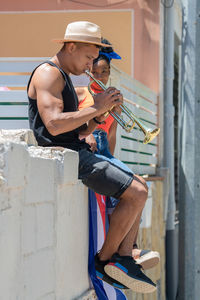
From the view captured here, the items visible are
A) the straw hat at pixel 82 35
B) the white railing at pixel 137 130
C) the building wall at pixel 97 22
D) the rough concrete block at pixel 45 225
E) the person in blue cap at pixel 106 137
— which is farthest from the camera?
the building wall at pixel 97 22

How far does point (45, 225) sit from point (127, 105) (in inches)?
140

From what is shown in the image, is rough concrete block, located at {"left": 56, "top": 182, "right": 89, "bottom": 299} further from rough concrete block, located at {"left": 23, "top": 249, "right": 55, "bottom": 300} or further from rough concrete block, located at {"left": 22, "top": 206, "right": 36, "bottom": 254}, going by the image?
rough concrete block, located at {"left": 22, "top": 206, "right": 36, "bottom": 254}

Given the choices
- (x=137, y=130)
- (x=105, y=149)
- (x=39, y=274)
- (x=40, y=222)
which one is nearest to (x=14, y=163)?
(x=40, y=222)

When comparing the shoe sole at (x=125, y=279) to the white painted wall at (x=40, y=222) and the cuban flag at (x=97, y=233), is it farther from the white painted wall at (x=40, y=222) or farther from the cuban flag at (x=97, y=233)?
the cuban flag at (x=97, y=233)

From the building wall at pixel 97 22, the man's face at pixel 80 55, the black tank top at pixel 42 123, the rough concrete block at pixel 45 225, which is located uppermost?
the building wall at pixel 97 22

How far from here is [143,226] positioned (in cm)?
715

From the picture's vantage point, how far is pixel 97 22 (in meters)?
9.88

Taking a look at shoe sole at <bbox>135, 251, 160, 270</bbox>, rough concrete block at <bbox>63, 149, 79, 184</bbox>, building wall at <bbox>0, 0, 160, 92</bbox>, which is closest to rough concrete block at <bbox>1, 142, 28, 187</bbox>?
rough concrete block at <bbox>63, 149, 79, 184</bbox>

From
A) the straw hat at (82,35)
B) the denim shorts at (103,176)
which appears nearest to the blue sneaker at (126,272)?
the denim shorts at (103,176)

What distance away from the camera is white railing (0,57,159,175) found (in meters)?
5.68

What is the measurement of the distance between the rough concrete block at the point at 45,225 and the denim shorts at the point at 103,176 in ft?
1.81

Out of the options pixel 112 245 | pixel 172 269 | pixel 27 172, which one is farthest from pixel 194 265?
pixel 27 172

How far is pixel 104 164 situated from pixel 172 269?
5154 millimetres

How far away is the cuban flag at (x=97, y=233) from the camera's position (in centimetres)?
470
